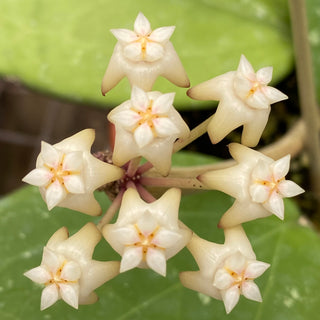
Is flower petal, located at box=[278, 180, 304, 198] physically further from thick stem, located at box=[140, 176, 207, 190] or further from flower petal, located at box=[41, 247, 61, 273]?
flower petal, located at box=[41, 247, 61, 273]

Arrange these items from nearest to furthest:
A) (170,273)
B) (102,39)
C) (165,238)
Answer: (165,238)
(170,273)
(102,39)

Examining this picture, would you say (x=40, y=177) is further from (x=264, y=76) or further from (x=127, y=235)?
(x=264, y=76)

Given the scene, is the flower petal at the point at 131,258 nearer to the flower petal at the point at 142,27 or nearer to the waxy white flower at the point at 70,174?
the waxy white flower at the point at 70,174

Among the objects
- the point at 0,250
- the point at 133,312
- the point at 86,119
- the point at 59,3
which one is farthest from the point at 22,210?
the point at 86,119

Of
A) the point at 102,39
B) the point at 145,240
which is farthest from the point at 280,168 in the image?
the point at 102,39

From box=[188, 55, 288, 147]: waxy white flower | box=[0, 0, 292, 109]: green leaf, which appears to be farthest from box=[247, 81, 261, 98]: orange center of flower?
box=[0, 0, 292, 109]: green leaf

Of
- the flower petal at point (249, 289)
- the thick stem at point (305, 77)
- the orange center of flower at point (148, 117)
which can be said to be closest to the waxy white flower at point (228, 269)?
the flower petal at point (249, 289)

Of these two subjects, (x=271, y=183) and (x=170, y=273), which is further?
(x=170, y=273)
